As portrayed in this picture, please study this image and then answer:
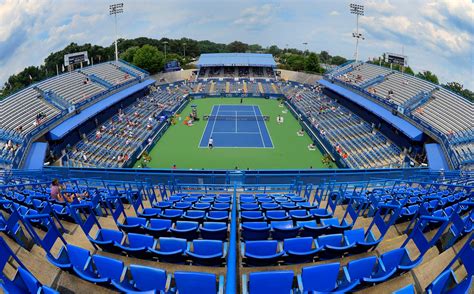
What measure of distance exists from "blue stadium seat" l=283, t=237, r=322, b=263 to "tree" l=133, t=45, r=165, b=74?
5891 cm

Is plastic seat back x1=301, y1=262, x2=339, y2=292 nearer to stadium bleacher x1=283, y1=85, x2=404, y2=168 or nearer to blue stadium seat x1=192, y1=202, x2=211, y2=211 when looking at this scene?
blue stadium seat x1=192, y1=202, x2=211, y2=211

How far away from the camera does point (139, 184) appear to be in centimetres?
1356

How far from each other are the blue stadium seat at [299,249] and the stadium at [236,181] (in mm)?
34

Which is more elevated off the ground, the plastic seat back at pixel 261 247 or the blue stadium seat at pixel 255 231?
the plastic seat back at pixel 261 247

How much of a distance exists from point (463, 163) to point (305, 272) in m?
19.7

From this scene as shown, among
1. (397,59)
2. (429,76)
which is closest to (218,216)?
(397,59)

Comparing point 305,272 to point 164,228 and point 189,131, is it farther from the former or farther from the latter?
point 189,131

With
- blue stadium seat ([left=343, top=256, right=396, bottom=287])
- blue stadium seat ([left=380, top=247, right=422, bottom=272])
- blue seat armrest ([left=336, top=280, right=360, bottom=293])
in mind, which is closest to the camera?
blue seat armrest ([left=336, top=280, right=360, bottom=293])

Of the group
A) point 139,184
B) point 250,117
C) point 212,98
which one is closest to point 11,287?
point 139,184

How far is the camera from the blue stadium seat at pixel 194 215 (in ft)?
26.1

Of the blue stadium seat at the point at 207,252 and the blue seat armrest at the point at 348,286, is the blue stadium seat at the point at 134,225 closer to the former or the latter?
the blue stadium seat at the point at 207,252

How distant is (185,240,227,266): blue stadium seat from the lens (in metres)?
5.77

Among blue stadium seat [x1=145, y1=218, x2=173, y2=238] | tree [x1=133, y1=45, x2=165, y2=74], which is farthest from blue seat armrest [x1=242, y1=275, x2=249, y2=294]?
tree [x1=133, y1=45, x2=165, y2=74]

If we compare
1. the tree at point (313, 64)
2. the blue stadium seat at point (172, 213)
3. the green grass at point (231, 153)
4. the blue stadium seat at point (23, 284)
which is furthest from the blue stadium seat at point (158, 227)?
the tree at point (313, 64)
